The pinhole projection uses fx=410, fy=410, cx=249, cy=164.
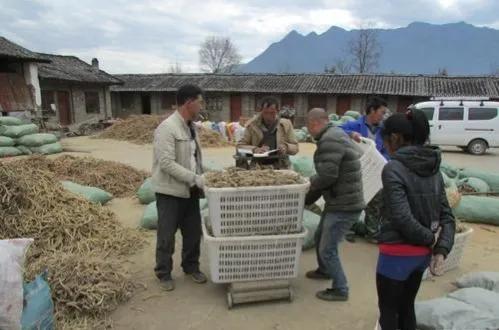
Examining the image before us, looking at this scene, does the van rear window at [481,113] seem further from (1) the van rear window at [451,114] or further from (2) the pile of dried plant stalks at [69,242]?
(2) the pile of dried plant stalks at [69,242]

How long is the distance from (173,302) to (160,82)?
26.9 m

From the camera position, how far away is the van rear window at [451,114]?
13367mm

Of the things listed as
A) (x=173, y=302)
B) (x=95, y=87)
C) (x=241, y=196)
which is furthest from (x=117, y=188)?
(x=95, y=87)

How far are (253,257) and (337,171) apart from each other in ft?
2.85

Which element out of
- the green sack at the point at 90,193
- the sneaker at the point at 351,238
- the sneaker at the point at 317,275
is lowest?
the sneaker at the point at 351,238

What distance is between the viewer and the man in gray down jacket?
2.89 m

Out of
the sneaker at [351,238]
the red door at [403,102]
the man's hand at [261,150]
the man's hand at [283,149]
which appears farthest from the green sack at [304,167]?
the red door at [403,102]

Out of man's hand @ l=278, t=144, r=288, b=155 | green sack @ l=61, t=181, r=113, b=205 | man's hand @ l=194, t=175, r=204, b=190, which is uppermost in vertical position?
man's hand @ l=278, t=144, r=288, b=155

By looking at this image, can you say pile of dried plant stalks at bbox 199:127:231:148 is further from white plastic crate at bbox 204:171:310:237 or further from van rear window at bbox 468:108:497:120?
white plastic crate at bbox 204:171:310:237

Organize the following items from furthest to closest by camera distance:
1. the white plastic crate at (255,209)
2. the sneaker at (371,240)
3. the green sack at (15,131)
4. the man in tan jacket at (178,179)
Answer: the green sack at (15,131), the sneaker at (371,240), the man in tan jacket at (178,179), the white plastic crate at (255,209)

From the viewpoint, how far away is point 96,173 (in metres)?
7.09

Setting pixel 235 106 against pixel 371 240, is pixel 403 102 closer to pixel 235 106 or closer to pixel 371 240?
pixel 235 106

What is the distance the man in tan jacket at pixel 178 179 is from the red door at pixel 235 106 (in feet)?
77.5

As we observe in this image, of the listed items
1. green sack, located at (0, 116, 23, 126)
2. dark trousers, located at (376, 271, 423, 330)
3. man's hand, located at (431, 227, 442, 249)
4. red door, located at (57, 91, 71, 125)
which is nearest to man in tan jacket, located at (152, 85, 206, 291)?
dark trousers, located at (376, 271, 423, 330)
